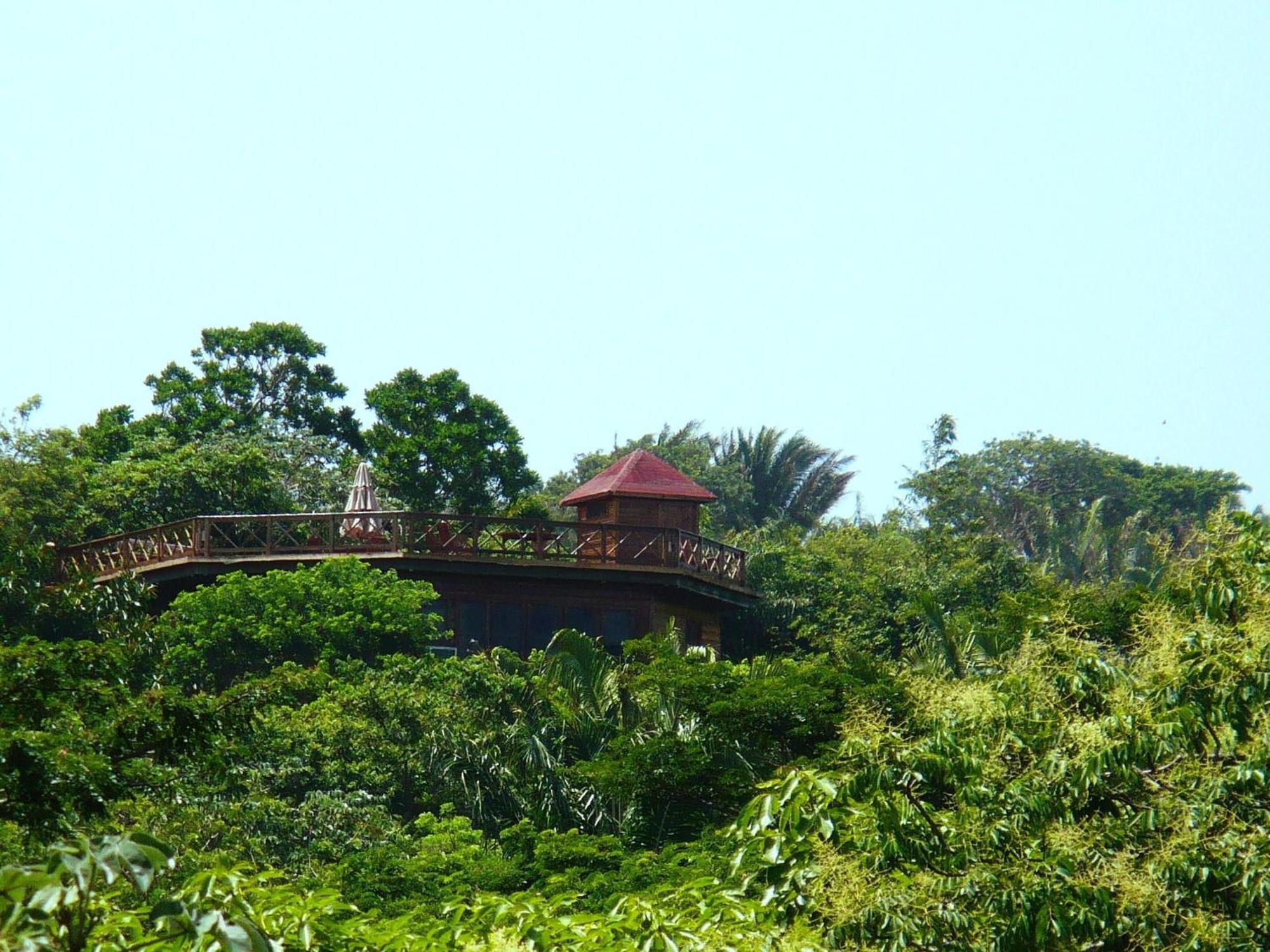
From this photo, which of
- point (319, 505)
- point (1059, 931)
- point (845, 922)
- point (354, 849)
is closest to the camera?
point (1059, 931)

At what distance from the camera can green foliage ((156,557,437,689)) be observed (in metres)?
25.6

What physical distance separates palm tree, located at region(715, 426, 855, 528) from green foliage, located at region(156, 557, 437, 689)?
27.9 metres

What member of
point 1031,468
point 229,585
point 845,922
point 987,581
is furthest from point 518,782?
point 1031,468

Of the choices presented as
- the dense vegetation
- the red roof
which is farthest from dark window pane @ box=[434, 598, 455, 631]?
the red roof

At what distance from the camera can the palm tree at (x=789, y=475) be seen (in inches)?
2114

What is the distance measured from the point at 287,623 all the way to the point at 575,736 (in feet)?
19.2

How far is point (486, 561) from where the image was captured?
96.6 ft

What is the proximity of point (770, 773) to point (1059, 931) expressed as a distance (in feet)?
42.5

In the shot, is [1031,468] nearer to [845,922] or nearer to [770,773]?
[770,773]

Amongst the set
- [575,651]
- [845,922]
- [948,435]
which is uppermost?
[948,435]

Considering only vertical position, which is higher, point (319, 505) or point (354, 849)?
point (319, 505)

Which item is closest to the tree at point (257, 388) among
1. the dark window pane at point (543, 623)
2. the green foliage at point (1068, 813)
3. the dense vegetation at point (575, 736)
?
the dense vegetation at point (575, 736)

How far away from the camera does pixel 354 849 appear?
19172mm

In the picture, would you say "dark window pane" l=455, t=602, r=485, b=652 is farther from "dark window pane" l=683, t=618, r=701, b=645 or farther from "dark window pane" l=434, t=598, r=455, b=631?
"dark window pane" l=683, t=618, r=701, b=645
